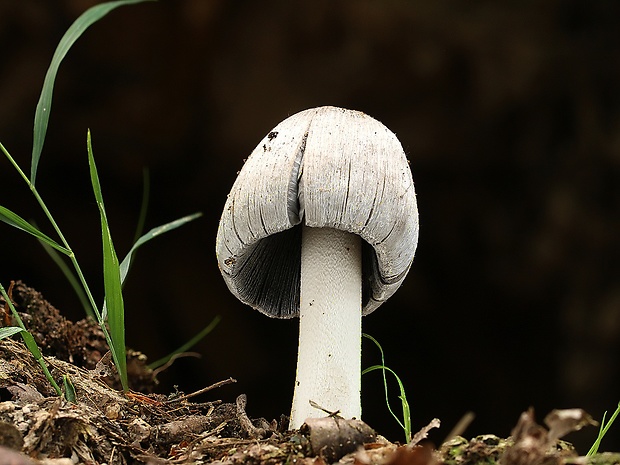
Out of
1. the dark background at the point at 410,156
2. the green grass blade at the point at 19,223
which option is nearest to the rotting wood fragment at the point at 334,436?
the green grass blade at the point at 19,223

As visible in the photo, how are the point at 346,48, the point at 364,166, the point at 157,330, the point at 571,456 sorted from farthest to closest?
the point at 157,330 < the point at 346,48 < the point at 364,166 < the point at 571,456

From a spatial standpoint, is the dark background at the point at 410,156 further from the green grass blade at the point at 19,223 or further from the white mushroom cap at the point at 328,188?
the green grass blade at the point at 19,223

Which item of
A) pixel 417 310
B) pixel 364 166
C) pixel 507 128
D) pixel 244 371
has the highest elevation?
pixel 507 128

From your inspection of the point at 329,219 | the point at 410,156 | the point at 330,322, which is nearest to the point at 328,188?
the point at 329,219

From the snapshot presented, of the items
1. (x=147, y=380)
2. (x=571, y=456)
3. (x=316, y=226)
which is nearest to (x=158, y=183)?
(x=147, y=380)

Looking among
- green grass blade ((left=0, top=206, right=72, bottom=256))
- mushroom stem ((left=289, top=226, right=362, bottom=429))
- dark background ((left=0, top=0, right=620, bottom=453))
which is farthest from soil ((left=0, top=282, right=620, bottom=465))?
dark background ((left=0, top=0, right=620, bottom=453))

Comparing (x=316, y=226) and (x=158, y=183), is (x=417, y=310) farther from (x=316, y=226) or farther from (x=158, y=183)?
(x=316, y=226)
